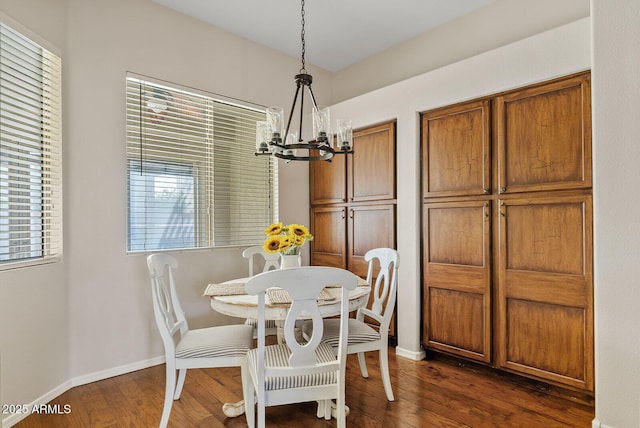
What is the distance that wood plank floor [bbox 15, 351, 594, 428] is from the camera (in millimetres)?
2047

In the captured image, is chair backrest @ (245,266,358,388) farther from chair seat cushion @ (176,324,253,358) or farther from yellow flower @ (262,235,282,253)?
yellow flower @ (262,235,282,253)

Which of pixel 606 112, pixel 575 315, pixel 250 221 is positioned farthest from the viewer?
pixel 250 221

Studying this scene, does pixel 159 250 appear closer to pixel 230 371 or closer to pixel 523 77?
pixel 230 371

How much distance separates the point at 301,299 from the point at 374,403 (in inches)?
44.4

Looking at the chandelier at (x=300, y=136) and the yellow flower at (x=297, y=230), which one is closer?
the chandelier at (x=300, y=136)

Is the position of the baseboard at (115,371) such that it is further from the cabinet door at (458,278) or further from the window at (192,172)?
the cabinet door at (458,278)

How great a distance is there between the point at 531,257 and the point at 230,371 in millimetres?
2356

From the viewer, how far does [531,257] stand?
2.44m

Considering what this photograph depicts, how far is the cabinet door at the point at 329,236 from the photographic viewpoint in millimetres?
3682

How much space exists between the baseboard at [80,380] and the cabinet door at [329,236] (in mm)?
1802

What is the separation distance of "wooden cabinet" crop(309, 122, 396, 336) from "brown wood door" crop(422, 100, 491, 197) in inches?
13.9

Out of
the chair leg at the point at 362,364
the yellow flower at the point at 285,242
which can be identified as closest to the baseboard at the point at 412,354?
the chair leg at the point at 362,364

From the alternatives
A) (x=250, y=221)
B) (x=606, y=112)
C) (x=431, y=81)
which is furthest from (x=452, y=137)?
(x=250, y=221)

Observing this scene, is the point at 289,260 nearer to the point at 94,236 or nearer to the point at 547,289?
the point at 94,236
